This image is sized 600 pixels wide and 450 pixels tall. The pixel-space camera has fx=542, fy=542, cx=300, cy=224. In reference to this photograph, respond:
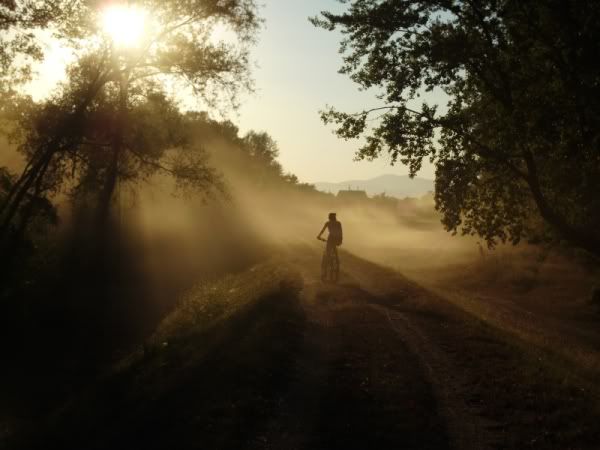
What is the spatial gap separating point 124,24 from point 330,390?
58.6ft

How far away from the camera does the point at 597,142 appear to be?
507 inches

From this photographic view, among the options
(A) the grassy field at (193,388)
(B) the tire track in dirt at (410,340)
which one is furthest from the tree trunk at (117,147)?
(A) the grassy field at (193,388)

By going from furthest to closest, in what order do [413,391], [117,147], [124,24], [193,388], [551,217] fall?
[117,147] → [124,24] → [551,217] → [193,388] → [413,391]

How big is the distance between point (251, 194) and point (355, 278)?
6505 centimetres

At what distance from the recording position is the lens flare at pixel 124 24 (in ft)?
68.7

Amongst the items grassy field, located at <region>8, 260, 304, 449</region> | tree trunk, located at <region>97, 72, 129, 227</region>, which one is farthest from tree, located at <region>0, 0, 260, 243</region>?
grassy field, located at <region>8, 260, 304, 449</region>

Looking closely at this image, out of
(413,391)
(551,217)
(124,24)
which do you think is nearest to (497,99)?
(551,217)

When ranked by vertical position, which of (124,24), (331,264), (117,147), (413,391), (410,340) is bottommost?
(413,391)

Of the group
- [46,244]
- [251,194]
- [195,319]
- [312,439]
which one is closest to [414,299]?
[195,319]

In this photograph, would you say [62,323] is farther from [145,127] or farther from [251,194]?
[251,194]

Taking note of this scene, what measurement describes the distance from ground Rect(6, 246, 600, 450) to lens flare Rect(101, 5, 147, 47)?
12.3m

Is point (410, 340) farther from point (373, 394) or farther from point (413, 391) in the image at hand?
point (373, 394)

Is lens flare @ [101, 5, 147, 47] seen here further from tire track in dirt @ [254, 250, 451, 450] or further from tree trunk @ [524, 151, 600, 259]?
tree trunk @ [524, 151, 600, 259]

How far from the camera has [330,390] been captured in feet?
31.4
